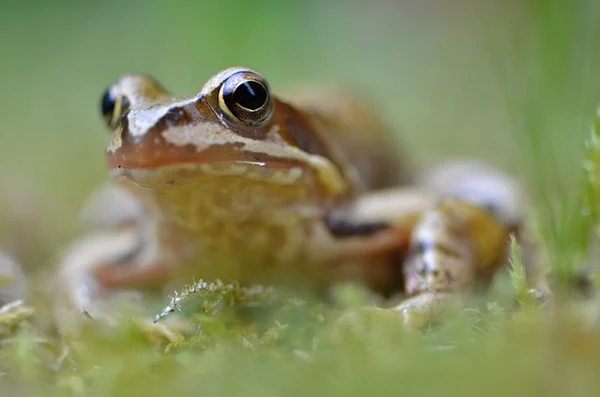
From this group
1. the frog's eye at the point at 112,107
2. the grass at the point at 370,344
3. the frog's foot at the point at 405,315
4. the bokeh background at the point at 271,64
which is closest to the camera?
the grass at the point at 370,344

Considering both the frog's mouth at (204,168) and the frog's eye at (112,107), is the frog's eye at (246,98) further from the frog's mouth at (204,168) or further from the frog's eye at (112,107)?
the frog's eye at (112,107)

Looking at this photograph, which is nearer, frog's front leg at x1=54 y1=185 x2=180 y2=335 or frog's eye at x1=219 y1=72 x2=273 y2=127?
frog's eye at x1=219 y1=72 x2=273 y2=127

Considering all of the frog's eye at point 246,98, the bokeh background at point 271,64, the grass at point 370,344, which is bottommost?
the grass at point 370,344

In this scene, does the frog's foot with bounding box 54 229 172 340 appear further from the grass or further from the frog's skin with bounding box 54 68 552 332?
the grass


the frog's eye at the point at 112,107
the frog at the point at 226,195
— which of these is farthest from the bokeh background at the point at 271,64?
the frog's eye at the point at 112,107

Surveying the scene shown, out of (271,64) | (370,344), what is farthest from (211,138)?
(271,64)

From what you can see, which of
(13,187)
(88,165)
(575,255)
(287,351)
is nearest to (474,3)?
(88,165)

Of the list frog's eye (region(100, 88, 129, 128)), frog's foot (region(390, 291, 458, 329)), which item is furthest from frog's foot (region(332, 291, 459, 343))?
frog's eye (region(100, 88, 129, 128))
